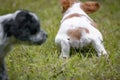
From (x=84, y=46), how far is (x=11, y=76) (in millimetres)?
1228

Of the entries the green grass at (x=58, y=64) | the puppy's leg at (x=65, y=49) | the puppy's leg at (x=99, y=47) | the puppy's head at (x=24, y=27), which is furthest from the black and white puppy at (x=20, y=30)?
the puppy's leg at (x=99, y=47)

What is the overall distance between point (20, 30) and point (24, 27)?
0.05 metres

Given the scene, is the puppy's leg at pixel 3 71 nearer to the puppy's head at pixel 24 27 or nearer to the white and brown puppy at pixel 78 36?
the puppy's head at pixel 24 27

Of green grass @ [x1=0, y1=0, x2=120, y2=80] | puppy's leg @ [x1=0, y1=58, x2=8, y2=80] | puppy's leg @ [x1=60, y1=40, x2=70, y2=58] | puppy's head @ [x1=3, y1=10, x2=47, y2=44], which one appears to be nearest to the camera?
puppy's head @ [x1=3, y1=10, x2=47, y2=44]

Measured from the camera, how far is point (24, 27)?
4395 millimetres

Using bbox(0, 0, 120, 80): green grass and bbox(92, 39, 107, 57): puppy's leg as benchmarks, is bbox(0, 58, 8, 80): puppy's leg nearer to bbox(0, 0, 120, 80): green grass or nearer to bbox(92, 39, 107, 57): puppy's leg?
bbox(0, 0, 120, 80): green grass

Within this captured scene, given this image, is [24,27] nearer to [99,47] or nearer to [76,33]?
[76,33]

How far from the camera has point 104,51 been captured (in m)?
5.93

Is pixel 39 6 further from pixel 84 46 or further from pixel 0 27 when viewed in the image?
pixel 0 27

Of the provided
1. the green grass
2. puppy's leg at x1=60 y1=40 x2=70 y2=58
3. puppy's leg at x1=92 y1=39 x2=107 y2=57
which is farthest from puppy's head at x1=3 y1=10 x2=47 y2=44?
puppy's leg at x1=92 y1=39 x2=107 y2=57

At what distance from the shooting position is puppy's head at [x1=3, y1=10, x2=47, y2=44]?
173 inches

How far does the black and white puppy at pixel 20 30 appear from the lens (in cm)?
439

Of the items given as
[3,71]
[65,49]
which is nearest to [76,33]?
[65,49]

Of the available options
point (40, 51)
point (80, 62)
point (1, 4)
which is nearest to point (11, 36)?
point (80, 62)
